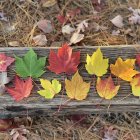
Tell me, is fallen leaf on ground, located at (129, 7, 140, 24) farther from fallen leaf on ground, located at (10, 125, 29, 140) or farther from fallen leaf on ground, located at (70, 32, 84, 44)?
fallen leaf on ground, located at (10, 125, 29, 140)

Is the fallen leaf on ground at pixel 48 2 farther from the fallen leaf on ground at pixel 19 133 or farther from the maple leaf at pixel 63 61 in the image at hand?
the fallen leaf on ground at pixel 19 133

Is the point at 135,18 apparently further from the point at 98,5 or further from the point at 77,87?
the point at 77,87

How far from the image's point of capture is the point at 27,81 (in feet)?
5.57

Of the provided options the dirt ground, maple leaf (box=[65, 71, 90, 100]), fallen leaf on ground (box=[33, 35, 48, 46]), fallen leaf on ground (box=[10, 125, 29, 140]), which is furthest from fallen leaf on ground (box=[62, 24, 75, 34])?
fallen leaf on ground (box=[10, 125, 29, 140])

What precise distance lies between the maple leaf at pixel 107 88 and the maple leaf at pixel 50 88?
213 mm

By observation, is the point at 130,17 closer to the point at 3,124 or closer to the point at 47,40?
the point at 47,40

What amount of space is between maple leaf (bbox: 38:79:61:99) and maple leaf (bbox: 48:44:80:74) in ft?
0.23

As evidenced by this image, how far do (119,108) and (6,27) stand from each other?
0.82 metres

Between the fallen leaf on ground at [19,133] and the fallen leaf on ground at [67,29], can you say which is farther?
the fallen leaf on ground at [67,29]

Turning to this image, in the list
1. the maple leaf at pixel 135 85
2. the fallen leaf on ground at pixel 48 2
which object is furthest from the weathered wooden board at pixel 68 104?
the fallen leaf on ground at pixel 48 2

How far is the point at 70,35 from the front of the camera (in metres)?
1.93

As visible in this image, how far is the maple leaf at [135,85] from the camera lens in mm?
1709

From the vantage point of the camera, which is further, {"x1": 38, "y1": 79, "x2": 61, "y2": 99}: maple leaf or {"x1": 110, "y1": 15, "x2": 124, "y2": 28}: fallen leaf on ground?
{"x1": 110, "y1": 15, "x2": 124, "y2": 28}: fallen leaf on ground

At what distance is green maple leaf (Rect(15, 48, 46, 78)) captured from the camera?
5.56ft
